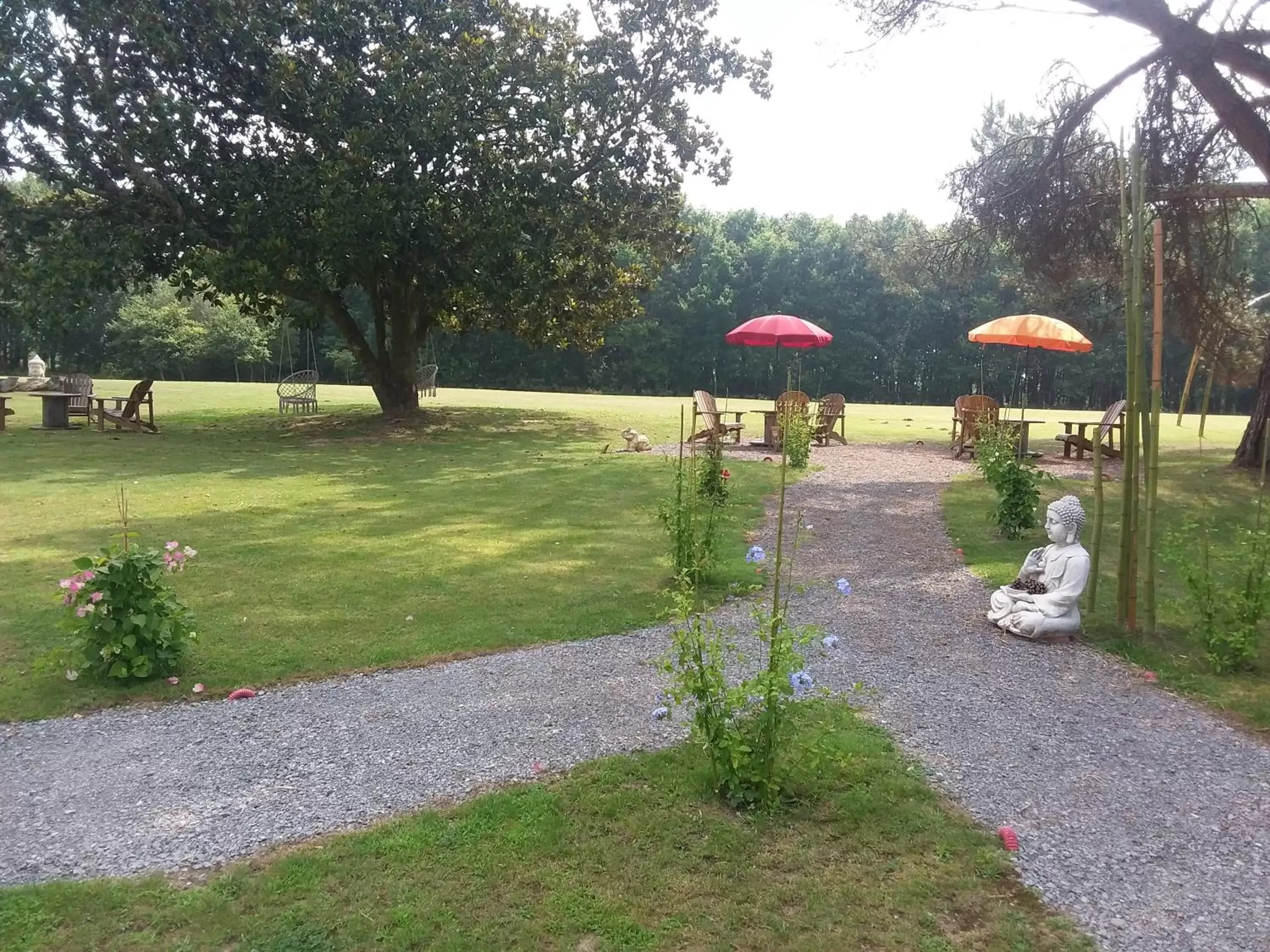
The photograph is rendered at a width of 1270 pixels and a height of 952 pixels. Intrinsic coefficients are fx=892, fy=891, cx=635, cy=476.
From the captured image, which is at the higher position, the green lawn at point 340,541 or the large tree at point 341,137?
the large tree at point 341,137

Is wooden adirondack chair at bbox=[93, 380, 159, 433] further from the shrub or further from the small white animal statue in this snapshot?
the shrub

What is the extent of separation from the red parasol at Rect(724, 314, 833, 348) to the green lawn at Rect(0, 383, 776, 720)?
115 inches

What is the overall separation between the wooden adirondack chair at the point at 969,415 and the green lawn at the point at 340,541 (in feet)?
13.2

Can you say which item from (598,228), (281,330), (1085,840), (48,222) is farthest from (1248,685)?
(281,330)

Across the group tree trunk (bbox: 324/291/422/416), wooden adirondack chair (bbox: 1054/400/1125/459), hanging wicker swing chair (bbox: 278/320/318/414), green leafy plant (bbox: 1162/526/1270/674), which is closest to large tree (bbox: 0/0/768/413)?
tree trunk (bbox: 324/291/422/416)

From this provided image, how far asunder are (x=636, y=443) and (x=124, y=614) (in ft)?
36.3

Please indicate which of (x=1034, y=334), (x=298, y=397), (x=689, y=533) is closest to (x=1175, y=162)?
(x=1034, y=334)

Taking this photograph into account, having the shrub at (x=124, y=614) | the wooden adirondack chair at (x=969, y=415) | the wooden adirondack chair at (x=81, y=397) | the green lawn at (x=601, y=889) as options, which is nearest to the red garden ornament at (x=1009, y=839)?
the green lawn at (x=601, y=889)

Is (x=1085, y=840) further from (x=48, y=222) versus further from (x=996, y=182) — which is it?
(x=48, y=222)

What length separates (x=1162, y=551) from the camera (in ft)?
25.0

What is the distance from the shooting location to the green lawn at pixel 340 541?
202 inches

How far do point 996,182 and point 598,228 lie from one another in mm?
7831

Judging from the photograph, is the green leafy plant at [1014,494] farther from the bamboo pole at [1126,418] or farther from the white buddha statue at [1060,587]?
the white buddha statue at [1060,587]

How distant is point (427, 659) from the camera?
4.95 m
